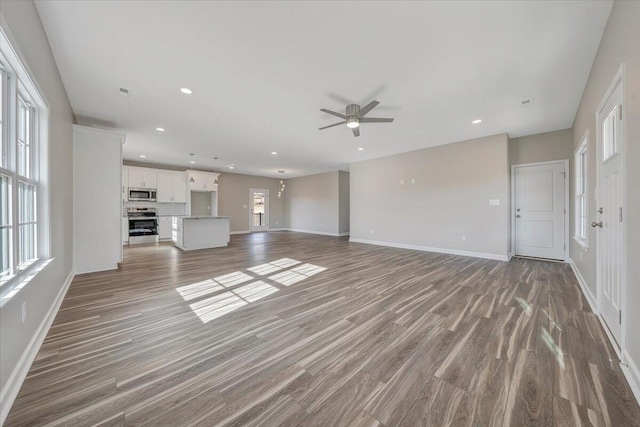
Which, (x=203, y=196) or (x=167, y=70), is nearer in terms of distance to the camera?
(x=167, y=70)

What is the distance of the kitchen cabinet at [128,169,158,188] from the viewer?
25.1 feet

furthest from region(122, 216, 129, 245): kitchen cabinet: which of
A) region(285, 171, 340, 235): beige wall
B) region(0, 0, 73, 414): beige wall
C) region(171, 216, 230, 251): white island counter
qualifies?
region(285, 171, 340, 235): beige wall

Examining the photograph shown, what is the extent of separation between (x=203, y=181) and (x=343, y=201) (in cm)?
546

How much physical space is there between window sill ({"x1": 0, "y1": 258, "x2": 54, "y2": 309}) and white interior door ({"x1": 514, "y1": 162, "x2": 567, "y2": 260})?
24.2ft

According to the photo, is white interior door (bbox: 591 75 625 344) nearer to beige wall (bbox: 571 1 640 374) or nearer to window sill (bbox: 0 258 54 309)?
beige wall (bbox: 571 1 640 374)

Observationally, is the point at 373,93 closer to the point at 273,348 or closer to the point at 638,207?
the point at 638,207

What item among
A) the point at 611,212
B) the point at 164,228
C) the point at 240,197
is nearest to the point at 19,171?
the point at 611,212

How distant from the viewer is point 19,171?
192 centimetres

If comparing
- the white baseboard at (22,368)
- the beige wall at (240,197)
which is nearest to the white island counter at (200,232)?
the beige wall at (240,197)

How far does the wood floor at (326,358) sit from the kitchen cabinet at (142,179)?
5285 millimetres

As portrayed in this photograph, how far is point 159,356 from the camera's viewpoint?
A: 71.2 inches

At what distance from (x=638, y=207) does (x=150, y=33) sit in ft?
13.1

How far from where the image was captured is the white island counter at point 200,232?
6492 millimetres

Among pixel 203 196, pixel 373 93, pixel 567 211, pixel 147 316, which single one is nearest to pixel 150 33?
pixel 373 93
